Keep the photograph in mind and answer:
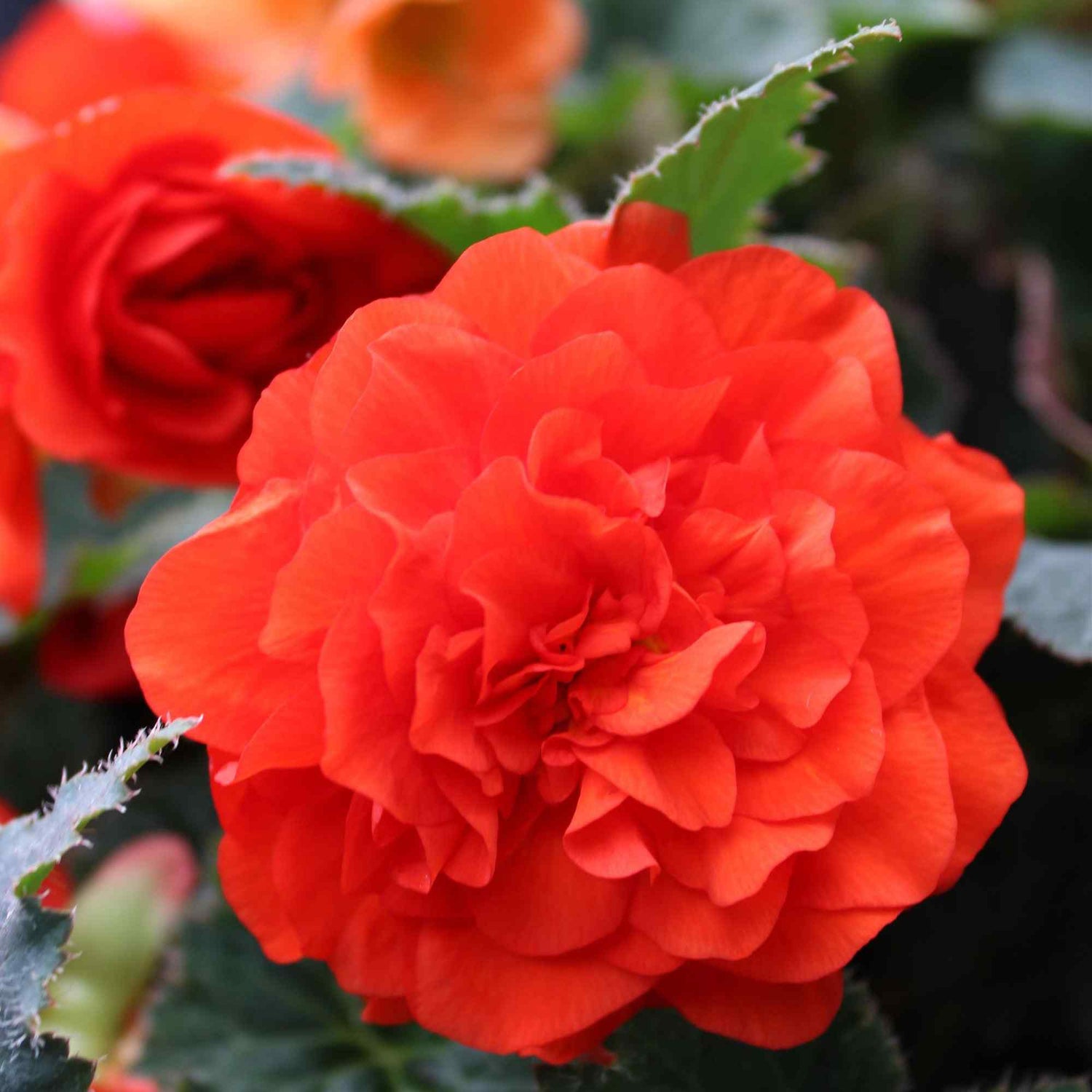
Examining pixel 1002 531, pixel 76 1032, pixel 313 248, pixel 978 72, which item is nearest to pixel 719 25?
pixel 978 72

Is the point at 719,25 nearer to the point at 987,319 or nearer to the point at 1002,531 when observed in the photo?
the point at 987,319

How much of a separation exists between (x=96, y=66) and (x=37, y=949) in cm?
65

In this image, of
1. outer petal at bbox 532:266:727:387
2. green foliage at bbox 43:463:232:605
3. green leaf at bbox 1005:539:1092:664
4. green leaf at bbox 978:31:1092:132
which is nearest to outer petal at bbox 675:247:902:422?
outer petal at bbox 532:266:727:387

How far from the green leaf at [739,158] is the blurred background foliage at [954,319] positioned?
9cm

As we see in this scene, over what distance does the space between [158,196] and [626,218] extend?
20cm

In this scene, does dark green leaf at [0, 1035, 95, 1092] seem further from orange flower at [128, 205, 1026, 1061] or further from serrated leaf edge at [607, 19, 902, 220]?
serrated leaf edge at [607, 19, 902, 220]

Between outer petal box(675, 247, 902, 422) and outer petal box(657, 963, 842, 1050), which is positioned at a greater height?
outer petal box(675, 247, 902, 422)

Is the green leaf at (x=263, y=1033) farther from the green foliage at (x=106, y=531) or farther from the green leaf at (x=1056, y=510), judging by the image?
the green leaf at (x=1056, y=510)

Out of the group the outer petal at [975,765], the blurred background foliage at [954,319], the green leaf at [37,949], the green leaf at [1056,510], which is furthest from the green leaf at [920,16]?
the green leaf at [37,949]

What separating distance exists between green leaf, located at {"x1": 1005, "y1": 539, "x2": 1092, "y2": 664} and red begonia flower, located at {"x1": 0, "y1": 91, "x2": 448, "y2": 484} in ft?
0.82

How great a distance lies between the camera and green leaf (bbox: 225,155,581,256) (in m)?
0.42

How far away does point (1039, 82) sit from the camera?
0.74 metres

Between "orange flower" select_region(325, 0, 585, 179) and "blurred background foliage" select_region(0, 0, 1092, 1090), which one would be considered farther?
"orange flower" select_region(325, 0, 585, 179)

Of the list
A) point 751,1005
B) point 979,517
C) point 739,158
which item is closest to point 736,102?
point 739,158
